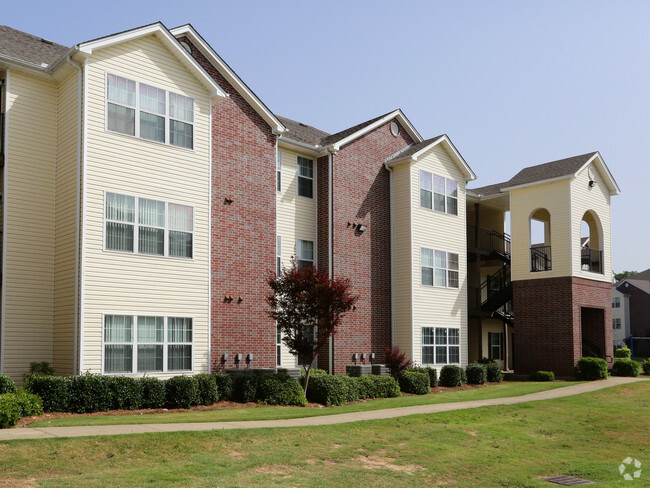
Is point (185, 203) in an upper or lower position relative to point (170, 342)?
upper

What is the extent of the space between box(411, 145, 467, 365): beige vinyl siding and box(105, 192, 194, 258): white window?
33.9ft

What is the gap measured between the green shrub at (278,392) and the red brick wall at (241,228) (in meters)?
1.96

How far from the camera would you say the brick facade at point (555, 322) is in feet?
94.4

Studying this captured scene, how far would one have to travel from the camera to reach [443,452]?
1320 centimetres

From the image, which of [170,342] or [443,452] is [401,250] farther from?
[443,452]

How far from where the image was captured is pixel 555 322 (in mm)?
29172

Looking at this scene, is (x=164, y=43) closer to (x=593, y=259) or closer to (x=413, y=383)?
(x=413, y=383)

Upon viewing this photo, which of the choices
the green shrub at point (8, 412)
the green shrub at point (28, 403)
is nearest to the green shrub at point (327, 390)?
the green shrub at point (28, 403)

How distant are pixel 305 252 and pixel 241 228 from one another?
432 cm

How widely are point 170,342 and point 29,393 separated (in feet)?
15.0

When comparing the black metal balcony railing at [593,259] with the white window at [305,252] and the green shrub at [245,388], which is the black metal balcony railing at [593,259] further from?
the green shrub at [245,388]

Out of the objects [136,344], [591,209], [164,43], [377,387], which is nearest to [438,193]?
[591,209]

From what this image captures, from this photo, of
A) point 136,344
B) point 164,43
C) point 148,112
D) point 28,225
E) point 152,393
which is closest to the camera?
point 152,393

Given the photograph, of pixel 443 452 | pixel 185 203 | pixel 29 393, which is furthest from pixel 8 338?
pixel 443 452
